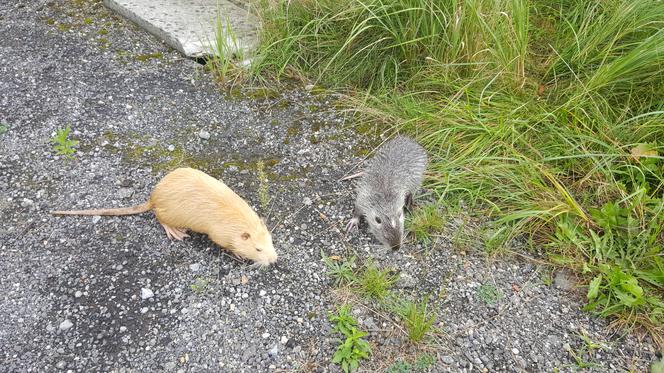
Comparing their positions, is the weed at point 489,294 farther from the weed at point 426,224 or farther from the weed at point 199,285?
the weed at point 199,285

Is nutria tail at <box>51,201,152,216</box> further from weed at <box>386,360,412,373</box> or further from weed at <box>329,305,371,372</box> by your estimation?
weed at <box>386,360,412,373</box>

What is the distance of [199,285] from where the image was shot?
2771 millimetres

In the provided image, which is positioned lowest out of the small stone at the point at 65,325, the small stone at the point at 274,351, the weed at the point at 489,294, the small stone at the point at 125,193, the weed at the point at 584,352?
the small stone at the point at 65,325

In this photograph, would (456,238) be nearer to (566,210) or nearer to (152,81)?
(566,210)

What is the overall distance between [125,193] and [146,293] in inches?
33.3

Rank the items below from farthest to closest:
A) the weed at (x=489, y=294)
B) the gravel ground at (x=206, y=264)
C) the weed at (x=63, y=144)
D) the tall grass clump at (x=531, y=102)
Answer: the weed at (x=63, y=144), the tall grass clump at (x=531, y=102), the weed at (x=489, y=294), the gravel ground at (x=206, y=264)

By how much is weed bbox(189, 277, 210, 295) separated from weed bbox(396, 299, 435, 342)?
1.12 meters

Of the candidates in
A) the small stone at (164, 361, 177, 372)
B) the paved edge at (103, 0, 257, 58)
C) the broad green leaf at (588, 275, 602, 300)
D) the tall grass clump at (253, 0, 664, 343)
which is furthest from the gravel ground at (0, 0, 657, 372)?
the paved edge at (103, 0, 257, 58)

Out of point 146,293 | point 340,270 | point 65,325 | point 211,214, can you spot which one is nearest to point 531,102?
point 340,270

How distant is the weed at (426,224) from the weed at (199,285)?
1.34 m

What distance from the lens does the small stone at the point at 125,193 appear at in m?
3.24

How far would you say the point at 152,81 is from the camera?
4.17 m

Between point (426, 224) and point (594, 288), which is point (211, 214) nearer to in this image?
point (426, 224)

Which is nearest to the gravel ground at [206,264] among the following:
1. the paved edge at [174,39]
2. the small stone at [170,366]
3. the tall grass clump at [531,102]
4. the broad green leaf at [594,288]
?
the small stone at [170,366]
